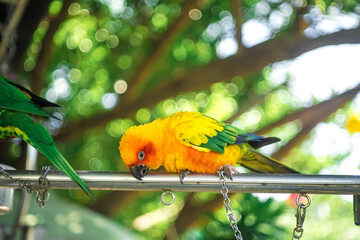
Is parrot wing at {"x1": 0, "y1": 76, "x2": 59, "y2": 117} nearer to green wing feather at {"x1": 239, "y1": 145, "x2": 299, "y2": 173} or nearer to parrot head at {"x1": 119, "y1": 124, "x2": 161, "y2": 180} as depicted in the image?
parrot head at {"x1": 119, "y1": 124, "x2": 161, "y2": 180}

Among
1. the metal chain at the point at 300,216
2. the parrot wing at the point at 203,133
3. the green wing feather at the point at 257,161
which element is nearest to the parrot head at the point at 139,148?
the parrot wing at the point at 203,133

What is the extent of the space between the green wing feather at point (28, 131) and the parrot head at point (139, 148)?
1.14 ft

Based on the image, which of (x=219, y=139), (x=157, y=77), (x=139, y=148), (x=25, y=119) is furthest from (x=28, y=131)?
(x=157, y=77)

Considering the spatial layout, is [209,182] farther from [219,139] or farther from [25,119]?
[25,119]

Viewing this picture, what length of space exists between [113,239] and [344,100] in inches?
109

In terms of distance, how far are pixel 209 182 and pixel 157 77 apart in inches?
134

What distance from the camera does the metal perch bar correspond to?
1.19 metres

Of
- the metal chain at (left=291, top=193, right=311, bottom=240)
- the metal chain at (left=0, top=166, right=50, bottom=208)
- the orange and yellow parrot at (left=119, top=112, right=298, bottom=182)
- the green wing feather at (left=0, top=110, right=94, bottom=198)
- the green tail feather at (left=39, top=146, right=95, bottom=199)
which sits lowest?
the metal chain at (left=0, top=166, right=50, bottom=208)

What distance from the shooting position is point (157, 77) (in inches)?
180

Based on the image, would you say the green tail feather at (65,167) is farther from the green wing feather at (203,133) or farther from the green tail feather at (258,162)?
the green tail feather at (258,162)

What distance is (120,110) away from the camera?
12.5 feet

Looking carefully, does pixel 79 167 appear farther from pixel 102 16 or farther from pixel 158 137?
pixel 158 137

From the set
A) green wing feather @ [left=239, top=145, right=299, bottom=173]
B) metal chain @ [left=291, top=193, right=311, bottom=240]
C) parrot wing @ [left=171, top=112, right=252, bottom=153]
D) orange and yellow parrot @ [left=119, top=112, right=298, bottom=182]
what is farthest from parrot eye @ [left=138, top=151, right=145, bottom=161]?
metal chain @ [left=291, top=193, right=311, bottom=240]

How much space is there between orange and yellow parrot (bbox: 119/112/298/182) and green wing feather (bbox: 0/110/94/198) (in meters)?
0.35
